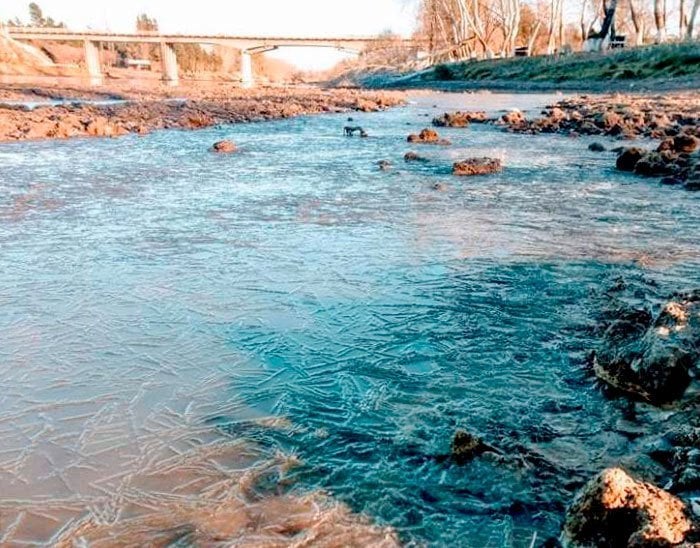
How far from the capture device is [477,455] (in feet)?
9.27

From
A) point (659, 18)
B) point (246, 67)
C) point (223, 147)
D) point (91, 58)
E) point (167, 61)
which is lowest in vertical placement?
point (223, 147)

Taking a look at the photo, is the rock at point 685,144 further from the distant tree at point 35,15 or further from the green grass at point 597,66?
the distant tree at point 35,15

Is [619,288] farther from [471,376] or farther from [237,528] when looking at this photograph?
[237,528]

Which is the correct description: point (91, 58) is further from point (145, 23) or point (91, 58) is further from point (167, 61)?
point (145, 23)

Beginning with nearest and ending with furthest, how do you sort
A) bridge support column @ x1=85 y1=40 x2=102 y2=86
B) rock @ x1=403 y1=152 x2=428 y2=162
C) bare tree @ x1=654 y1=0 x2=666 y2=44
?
rock @ x1=403 y1=152 x2=428 y2=162 < bare tree @ x1=654 y1=0 x2=666 y2=44 < bridge support column @ x1=85 y1=40 x2=102 y2=86

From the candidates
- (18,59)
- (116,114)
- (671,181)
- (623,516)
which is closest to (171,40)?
(18,59)

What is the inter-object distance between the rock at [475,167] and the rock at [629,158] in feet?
7.18

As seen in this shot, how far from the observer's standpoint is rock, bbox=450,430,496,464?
9.24 ft

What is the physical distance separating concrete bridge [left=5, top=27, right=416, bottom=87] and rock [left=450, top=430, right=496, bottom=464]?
82099 mm

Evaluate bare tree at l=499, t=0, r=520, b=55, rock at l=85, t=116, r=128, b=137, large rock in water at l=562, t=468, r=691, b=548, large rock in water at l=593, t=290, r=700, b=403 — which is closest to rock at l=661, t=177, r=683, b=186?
large rock in water at l=593, t=290, r=700, b=403

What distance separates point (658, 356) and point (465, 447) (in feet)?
4.01

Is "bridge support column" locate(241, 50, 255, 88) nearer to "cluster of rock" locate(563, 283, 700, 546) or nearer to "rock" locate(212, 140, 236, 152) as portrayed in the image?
"rock" locate(212, 140, 236, 152)

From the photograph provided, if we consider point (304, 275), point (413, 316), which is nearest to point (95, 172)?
point (304, 275)

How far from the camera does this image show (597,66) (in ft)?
130
